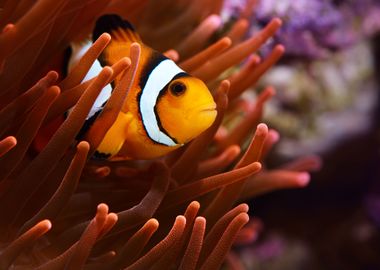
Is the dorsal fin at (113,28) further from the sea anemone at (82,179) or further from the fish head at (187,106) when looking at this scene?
the fish head at (187,106)

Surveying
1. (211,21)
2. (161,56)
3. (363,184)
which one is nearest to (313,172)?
(363,184)

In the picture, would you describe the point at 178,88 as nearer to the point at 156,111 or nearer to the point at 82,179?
the point at 156,111

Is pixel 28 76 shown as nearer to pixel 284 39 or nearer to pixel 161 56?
pixel 161 56

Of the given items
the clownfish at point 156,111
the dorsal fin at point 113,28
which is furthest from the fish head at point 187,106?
the dorsal fin at point 113,28

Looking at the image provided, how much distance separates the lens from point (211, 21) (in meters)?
1.37

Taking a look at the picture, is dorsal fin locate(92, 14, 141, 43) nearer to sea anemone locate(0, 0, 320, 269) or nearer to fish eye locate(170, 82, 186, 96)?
sea anemone locate(0, 0, 320, 269)

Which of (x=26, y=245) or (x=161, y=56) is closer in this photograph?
(x=26, y=245)

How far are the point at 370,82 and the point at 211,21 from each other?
993 millimetres

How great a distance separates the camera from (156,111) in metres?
1.00

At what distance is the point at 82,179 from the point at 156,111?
0.23 metres

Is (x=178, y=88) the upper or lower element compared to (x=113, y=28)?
lower

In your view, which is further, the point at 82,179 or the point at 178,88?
the point at 82,179

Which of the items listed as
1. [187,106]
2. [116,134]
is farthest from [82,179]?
[187,106]

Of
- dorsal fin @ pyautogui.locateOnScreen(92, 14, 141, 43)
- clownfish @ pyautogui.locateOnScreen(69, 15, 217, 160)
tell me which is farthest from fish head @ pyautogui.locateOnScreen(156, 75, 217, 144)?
dorsal fin @ pyautogui.locateOnScreen(92, 14, 141, 43)
